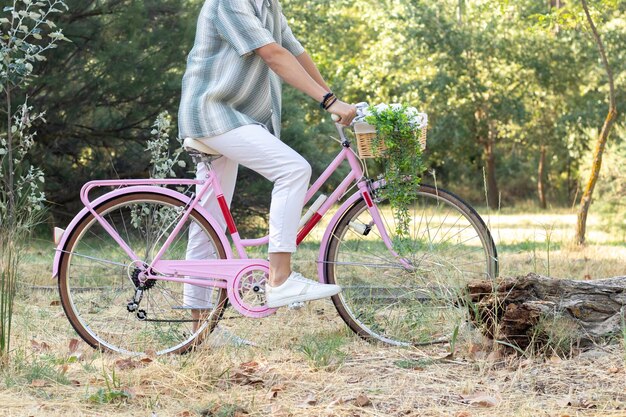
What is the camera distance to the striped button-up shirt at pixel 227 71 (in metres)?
3.99

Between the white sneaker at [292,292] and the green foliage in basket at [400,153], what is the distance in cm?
48

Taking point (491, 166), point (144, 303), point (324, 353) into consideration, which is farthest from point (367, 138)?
point (491, 166)

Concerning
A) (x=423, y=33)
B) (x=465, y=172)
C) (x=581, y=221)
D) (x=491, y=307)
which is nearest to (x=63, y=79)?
(x=581, y=221)

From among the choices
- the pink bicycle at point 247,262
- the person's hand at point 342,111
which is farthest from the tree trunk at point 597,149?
the person's hand at point 342,111

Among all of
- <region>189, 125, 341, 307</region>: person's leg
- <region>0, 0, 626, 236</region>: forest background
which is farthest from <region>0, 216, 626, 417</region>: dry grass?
<region>0, 0, 626, 236</region>: forest background

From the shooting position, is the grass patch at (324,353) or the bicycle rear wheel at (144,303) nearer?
the grass patch at (324,353)

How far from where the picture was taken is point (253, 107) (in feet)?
13.7

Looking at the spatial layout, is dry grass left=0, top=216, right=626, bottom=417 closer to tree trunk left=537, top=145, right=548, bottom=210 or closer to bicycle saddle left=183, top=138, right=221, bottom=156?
bicycle saddle left=183, top=138, right=221, bottom=156

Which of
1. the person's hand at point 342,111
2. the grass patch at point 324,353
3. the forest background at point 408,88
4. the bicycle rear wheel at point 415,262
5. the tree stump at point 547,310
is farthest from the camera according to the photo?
the forest background at point 408,88

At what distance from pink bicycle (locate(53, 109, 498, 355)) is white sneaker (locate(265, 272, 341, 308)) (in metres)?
0.09

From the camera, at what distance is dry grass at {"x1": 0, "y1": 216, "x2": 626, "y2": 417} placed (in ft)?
10.6

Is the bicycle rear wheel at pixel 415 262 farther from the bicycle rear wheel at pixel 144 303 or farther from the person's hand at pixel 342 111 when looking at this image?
the bicycle rear wheel at pixel 144 303

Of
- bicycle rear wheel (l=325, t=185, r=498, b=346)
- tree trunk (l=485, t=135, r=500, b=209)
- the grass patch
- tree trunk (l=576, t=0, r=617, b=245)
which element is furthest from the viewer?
tree trunk (l=485, t=135, r=500, b=209)

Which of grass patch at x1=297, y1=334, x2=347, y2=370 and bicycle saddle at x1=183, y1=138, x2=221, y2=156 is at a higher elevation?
bicycle saddle at x1=183, y1=138, x2=221, y2=156
